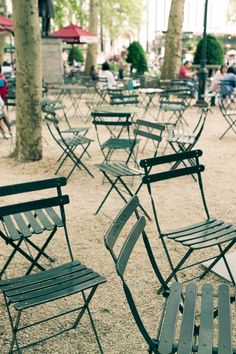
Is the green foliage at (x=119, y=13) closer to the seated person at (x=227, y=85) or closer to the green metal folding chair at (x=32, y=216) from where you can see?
the seated person at (x=227, y=85)

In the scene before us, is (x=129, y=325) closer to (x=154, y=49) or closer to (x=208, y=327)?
(x=208, y=327)

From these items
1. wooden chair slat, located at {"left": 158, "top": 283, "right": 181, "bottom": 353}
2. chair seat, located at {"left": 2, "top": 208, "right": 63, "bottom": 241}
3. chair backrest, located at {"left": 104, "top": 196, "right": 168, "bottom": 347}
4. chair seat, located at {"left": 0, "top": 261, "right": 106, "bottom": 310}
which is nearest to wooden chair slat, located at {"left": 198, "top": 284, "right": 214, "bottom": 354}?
wooden chair slat, located at {"left": 158, "top": 283, "right": 181, "bottom": 353}

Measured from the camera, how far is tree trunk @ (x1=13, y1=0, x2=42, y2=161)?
24.0 feet

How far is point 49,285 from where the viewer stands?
2.84 meters

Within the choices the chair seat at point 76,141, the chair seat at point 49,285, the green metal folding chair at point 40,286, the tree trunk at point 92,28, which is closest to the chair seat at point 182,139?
the chair seat at point 76,141

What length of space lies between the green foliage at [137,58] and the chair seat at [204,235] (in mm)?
22990

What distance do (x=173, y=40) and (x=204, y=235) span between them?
1768 cm

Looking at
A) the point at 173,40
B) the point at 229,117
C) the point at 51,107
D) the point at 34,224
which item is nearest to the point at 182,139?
the point at 51,107

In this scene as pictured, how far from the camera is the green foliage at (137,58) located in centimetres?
2588

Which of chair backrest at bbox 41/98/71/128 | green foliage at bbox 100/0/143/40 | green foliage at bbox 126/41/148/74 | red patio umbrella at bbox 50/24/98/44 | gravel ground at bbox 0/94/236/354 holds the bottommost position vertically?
gravel ground at bbox 0/94/236/354

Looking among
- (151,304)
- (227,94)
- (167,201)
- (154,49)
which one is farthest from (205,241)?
(154,49)

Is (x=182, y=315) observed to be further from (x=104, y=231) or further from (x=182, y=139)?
(x=182, y=139)

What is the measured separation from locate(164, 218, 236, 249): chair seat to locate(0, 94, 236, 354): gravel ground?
57 cm

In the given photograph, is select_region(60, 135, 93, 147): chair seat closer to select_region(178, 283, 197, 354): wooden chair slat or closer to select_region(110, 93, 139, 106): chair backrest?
select_region(110, 93, 139, 106): chair backrest
